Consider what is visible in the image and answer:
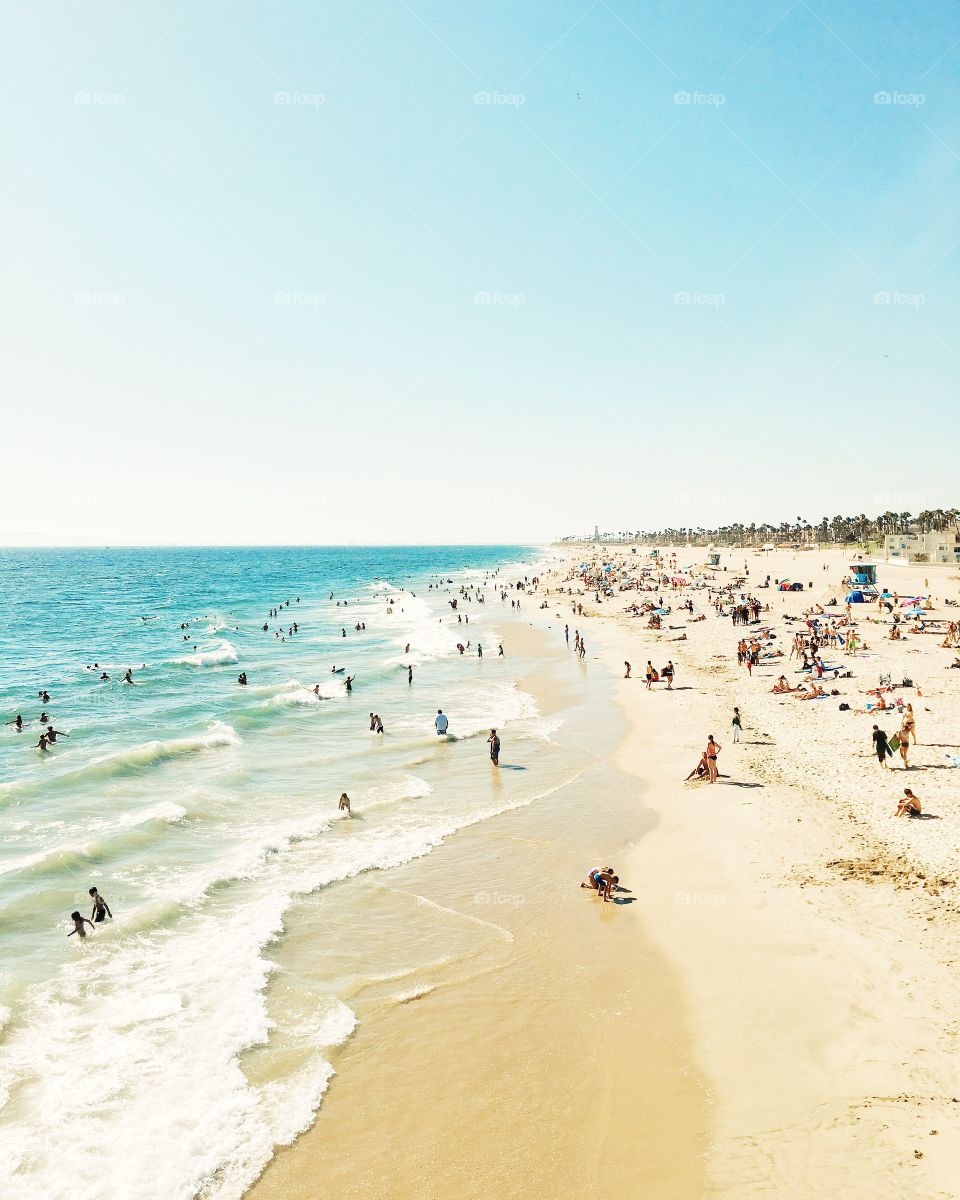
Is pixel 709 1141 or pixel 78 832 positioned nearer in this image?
pixel 709 1141

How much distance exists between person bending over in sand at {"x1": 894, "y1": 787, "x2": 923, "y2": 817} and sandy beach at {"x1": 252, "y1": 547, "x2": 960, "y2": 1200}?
1.16 feet

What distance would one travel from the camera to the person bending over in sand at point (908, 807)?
15.8 meters

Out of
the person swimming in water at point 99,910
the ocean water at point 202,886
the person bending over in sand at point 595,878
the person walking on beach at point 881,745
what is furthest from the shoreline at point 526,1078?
the person walking on beach at point 881,745

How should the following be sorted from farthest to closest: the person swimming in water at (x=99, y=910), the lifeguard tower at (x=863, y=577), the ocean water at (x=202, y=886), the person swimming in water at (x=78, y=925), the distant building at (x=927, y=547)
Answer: the distant building at (x=927, y=547), the lifeguard tower at (x=863, y=577), the person swimming in water at (x=99, y=910), the person swimming in water at (x=78, y=925), the ocean water at (x=202, y=886)

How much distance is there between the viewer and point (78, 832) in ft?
60.9

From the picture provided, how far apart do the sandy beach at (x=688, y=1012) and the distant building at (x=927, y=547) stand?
2739 inches

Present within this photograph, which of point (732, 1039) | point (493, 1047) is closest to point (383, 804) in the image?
point (493, 1047)

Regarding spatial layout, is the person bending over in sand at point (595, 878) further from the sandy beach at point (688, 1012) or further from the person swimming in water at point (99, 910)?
the person swimming in water at point (99, 910)

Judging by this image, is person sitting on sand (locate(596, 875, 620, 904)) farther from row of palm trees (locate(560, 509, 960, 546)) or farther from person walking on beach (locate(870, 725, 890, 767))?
row of palm trees (locate(560, 509, 960, 546))

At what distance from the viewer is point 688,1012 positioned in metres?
10.3

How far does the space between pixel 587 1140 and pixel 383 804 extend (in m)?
12.8

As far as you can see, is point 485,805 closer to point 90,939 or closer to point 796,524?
point 90,939

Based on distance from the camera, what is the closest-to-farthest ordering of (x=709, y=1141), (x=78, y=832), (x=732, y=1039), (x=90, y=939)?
(x=709, y=1141)
(x=732, y=1039)
(x=90, y=939)
(x=78, y=832)

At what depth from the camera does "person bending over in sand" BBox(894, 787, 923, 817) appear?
52.0 ft
